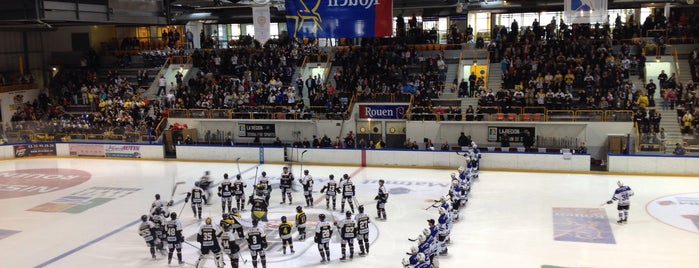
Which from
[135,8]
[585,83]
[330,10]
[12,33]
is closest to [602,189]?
[585,83]

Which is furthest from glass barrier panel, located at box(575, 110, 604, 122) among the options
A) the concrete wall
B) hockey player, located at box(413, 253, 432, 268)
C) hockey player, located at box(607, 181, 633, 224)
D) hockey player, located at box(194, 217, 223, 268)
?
hockey player, located at box(194, 217, 223, 268)

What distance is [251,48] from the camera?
39000mm

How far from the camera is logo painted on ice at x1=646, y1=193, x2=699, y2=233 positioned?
17.8m

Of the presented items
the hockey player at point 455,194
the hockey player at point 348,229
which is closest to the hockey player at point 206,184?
the hockey player at point 348,229

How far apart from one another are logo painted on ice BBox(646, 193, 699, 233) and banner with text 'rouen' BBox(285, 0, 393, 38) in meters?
9.85

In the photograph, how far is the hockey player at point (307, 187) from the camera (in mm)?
20031

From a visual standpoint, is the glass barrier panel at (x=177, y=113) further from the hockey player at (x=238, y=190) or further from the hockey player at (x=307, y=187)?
the hockey player at (x=307, y=187)

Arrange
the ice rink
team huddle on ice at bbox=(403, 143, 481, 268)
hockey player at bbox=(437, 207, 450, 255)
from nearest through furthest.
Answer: team huddle on ice at bbox=(403, 143, 481, 268), hockey player at bbox=(437, 207, 450, 255), the ice rink

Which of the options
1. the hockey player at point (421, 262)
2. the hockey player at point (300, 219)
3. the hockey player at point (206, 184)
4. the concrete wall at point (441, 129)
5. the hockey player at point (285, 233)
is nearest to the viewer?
the hockey player at point (421, 262)

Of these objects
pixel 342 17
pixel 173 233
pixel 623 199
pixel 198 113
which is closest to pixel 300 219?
pixel 173 233

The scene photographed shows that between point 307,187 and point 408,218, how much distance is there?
3.50 metres

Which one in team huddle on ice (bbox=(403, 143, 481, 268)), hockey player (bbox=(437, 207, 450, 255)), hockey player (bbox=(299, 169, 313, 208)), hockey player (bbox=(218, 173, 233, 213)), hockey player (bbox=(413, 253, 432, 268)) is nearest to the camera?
hockey player (bbox=(413, 253, 432, 268))

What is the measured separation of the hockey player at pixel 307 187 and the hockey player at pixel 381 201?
2447 mm

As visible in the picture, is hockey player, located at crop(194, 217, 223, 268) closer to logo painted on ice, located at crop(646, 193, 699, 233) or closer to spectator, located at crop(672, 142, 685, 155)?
logo painted on ice, located at crop(646, 193, 699, 233)
